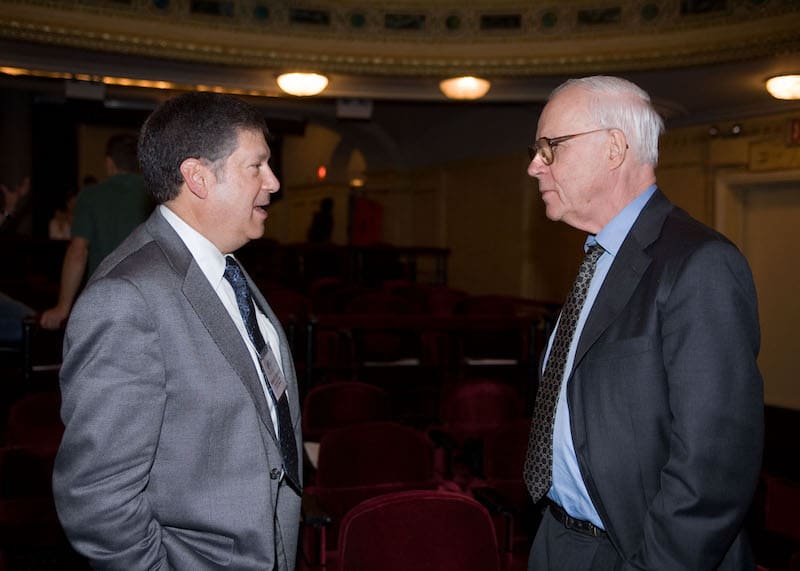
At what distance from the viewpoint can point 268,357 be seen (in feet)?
5.30

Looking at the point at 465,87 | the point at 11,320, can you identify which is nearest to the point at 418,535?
the point at 11,320

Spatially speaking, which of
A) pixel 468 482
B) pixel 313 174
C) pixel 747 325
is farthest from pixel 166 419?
pixel 313 174

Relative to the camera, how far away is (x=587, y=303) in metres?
1.65

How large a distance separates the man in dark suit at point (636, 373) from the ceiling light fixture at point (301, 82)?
242 inches

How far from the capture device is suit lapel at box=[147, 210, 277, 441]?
4.75 feet

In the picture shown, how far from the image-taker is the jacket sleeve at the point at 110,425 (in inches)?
51.7

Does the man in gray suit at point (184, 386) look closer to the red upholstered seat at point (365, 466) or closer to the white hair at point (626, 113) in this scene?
the white hair at point (626, 113)

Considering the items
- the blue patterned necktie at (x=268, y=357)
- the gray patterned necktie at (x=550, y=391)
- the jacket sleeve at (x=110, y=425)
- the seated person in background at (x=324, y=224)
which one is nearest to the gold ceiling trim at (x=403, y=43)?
the gray patterned necktie at (x=550, y=391)

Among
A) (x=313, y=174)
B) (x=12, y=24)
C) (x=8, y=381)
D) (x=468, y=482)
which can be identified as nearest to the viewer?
(x=468, y=482)

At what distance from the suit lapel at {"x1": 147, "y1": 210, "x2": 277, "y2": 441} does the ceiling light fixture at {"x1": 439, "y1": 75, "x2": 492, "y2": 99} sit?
6351 mm

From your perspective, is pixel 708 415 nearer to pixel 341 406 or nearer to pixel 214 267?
pixel 214 267

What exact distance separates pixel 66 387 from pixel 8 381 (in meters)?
5.02

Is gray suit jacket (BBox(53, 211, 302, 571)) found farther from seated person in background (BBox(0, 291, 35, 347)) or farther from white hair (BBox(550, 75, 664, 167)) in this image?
seated person in background (BBox(0, 291, 35, 347))

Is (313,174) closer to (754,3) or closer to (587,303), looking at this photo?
(754,3)
